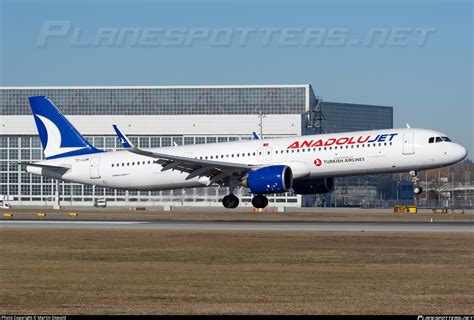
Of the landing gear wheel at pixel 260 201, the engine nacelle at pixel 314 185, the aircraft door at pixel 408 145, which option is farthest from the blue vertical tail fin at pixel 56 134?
the aircraft door at pixel 408 145

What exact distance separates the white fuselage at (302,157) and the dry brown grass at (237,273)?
12251 mm

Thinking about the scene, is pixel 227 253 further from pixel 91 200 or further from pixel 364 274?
pixel 91 200

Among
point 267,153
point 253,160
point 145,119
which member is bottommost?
point 253,160

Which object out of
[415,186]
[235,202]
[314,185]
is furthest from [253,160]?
[415,186]

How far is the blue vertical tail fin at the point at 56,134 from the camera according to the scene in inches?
2532

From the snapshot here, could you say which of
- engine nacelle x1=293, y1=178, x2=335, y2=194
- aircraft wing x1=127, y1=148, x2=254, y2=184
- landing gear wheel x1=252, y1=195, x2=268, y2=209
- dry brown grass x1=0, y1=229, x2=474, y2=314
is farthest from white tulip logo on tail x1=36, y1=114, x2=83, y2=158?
dry brown grass x1=0, y1=229, x2=474, y2=314

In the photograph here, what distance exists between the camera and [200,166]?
57.5m

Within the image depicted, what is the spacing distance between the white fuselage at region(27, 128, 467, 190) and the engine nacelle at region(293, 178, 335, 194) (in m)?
1.84

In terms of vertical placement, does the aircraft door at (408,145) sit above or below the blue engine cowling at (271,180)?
above

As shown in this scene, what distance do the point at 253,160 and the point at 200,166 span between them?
3444 millimetres

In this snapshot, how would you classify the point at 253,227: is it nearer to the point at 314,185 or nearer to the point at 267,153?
the point at 267,153

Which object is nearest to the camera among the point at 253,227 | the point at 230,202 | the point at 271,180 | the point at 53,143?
the point at 253,227

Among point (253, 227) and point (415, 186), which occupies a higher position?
point (415, 186)

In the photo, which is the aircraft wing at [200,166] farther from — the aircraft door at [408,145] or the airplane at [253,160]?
the aircraft door at [408,145]
